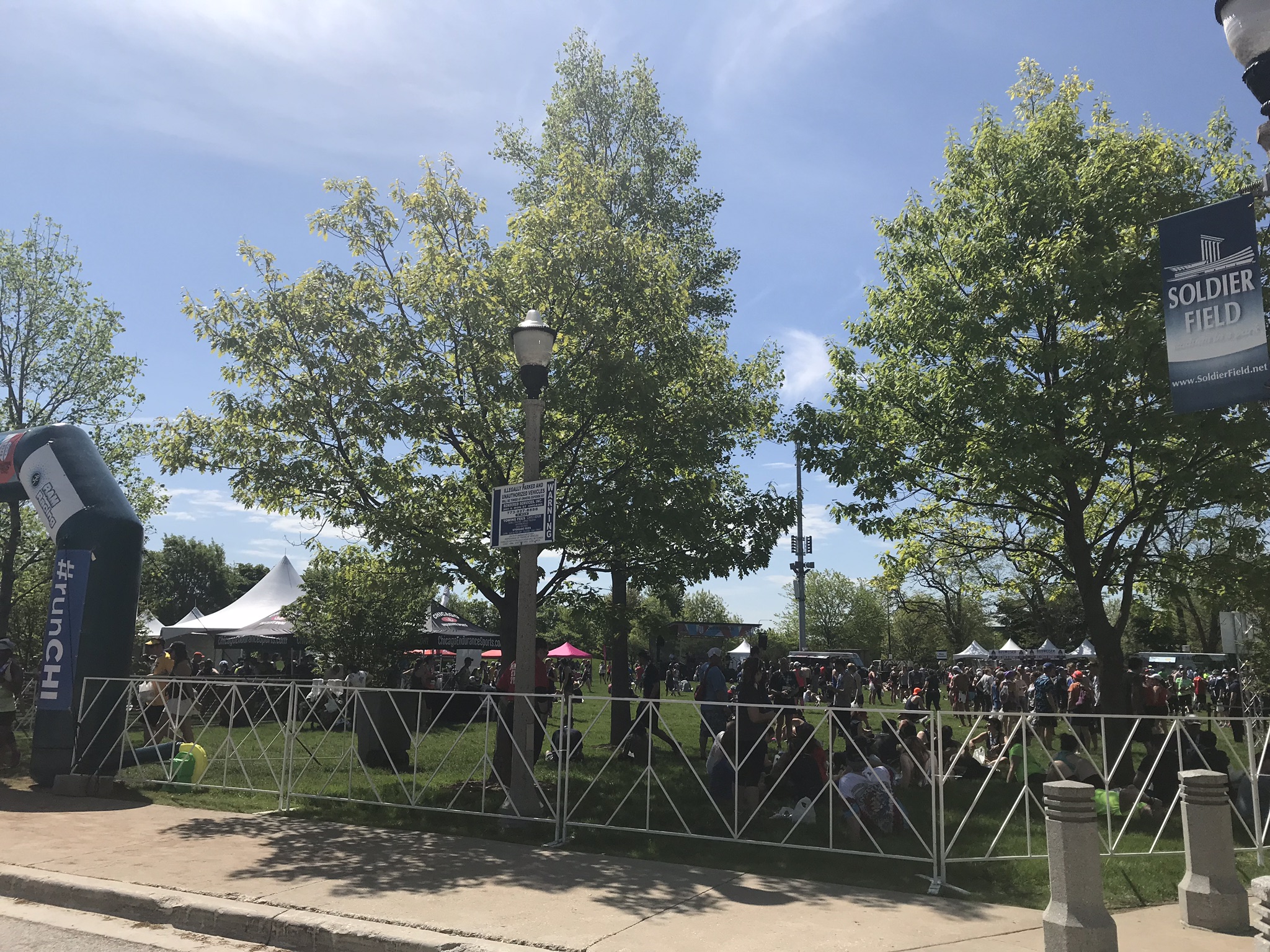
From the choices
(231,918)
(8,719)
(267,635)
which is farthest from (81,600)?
(267,635)

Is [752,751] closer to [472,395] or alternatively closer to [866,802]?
[866,802]

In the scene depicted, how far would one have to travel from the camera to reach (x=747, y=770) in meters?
9.30

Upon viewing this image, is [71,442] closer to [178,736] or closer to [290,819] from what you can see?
[178,736]

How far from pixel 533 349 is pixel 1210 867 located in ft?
23.1

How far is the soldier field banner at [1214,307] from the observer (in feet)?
15.9

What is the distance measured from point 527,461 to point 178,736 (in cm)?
680

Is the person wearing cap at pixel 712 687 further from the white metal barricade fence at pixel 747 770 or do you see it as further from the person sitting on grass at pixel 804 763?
the person sitting on grass at pixel 804 763

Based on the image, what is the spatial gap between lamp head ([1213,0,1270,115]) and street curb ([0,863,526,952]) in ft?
20.0

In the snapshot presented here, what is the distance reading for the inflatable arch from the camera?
36.2 feet

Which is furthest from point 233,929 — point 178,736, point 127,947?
point 178,736

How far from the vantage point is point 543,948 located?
518cm

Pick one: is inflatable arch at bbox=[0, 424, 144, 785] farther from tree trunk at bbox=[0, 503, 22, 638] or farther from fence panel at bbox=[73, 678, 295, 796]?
tree trunk at bbox=[0, 503, 22, 638]

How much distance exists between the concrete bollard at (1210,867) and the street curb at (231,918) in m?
4.61

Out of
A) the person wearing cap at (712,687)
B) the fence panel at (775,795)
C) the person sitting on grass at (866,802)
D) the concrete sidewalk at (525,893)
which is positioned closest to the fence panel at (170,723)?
the concrete sidewalk at (525,893)
